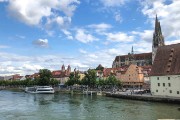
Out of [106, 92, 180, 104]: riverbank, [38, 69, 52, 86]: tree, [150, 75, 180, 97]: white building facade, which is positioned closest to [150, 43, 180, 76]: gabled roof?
[150, 75, 180, 97]: white building facade

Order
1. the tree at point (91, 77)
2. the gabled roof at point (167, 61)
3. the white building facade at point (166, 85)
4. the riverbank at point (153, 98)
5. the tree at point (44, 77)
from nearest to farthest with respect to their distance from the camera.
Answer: the riverbank at point (153, 98) → the white building facade at point (166, 85) → the gabled roof at point (167, 61) → the tree at point (91, 77) → the tree at point (44, 77)

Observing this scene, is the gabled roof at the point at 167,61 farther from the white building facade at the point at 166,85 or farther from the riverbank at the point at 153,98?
the riverbank at the point at 153,98

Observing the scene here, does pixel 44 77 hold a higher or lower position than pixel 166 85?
higher

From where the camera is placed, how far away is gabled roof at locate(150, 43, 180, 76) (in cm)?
7388

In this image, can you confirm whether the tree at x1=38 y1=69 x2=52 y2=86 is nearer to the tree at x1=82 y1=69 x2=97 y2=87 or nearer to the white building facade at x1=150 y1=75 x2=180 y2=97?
the tree at x1=82 y1=69 x2=97 y2=87

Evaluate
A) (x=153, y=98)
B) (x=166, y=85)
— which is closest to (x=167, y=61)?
(x=166, y=85)

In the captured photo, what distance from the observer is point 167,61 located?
7706 centimetres

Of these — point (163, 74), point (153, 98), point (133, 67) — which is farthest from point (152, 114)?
point (133, 67)

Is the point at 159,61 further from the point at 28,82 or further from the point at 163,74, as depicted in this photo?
the point at 28,82

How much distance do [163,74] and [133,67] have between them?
59.6 metres

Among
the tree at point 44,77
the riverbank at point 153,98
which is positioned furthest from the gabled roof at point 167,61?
the tree at point 44,77

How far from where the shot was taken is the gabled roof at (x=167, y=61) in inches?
2908

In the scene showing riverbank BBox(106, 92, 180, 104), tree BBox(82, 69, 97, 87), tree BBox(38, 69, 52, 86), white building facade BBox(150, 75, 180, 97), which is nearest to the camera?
riverbank BBox(106, 92, 180, 104)

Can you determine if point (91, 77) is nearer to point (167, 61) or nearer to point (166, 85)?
point (167, 61)
